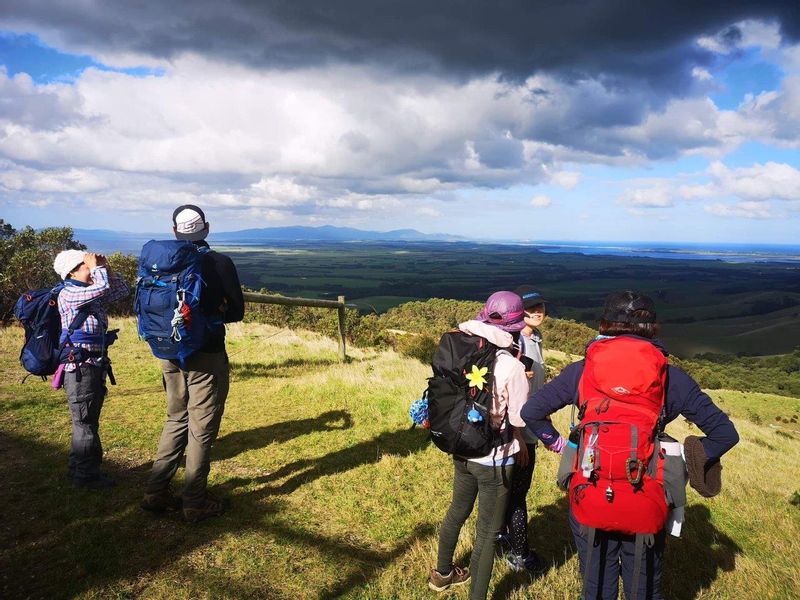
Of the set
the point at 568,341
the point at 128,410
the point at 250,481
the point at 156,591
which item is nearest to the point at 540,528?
the point at 250,481

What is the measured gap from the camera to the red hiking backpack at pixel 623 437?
6.75 ft

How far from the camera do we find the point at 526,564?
3.37 meters

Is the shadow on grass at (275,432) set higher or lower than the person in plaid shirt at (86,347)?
lower

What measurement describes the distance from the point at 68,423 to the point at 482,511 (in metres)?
5.36

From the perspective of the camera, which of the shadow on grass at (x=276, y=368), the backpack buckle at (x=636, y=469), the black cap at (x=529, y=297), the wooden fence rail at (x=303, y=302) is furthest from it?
the shadow on grass at (x=276, y=368)

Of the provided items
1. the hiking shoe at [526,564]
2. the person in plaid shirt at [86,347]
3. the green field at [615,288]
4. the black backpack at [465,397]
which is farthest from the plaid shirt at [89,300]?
the green field at [615,288]

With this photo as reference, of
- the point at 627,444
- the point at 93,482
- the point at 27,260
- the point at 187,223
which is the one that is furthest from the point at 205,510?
the point at 27,260

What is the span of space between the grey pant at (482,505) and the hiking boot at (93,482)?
10.5 feet

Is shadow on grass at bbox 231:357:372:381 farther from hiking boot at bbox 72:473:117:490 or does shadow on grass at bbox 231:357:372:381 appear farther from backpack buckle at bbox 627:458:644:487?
backpack buckle at bbox 627:458:644:487

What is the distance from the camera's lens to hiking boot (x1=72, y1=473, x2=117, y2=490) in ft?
13.1

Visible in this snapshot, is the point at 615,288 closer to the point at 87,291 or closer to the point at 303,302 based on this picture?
the point at 303,302

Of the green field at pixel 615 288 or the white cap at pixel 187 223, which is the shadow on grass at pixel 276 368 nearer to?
the white cap at pixel 187 223

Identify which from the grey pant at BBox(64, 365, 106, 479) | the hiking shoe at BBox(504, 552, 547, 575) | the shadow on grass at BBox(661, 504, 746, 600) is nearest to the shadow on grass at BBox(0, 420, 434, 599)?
the grey pant at BBox(64, 365, 106, 479)

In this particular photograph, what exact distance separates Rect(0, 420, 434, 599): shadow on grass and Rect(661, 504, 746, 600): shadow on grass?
6.29 feet
